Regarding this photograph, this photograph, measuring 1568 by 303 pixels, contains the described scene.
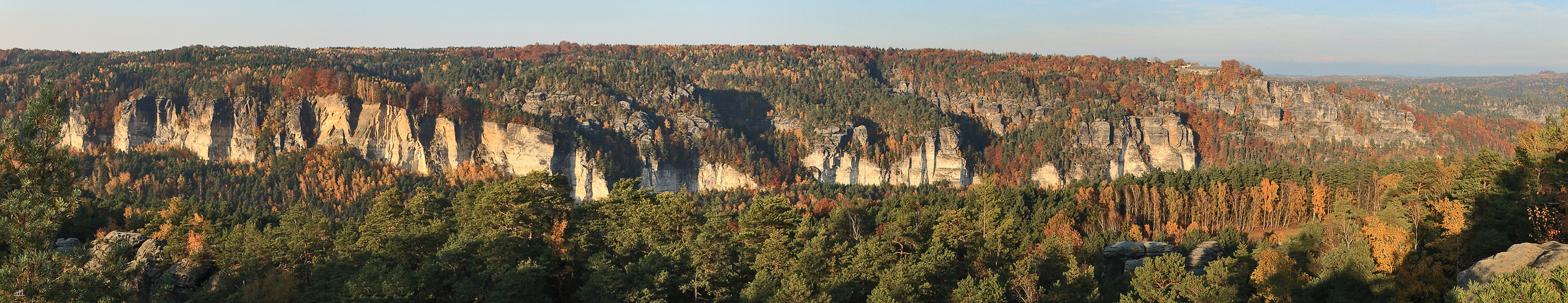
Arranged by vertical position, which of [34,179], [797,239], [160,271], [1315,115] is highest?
[34,179]

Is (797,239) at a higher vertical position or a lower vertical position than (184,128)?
higher

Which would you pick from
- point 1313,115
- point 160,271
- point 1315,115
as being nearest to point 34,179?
point 160,271

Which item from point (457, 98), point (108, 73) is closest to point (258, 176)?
point (457, 98)

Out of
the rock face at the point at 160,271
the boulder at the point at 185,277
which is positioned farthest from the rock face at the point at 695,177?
the boulder at the point at 185,277

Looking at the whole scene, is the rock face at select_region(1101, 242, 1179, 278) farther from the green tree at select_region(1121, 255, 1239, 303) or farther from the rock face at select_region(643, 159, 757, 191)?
the rock face at select_region(643, 159, 757, 191)

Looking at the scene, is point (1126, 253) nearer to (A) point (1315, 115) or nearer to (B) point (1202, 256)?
(B) point (1202, 256)

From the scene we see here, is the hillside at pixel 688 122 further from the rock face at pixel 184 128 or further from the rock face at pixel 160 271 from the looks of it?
the rock face at pixel 160 271
